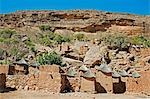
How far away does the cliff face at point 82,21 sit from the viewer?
45.0 meters

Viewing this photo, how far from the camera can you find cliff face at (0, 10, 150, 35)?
148ft

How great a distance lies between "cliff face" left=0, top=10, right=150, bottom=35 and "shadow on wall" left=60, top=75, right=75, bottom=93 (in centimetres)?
2550

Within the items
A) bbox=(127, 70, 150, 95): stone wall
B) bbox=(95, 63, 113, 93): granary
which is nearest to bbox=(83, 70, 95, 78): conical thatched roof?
bbox=(95, 63, 113, 93): granary

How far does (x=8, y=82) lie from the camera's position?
18766 mm

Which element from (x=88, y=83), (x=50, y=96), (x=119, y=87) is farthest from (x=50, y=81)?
(x=119, y=87)

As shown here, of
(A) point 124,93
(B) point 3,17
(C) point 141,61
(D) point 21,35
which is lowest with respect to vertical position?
(A) point 124,93

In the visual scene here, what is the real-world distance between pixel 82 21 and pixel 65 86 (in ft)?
91.0

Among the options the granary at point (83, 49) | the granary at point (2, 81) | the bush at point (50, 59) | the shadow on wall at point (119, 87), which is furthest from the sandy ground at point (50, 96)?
the granary at point (83, 49)

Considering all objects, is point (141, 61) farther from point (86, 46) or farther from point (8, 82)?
point (8, 82)

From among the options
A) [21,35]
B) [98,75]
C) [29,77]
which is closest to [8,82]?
[29,77]

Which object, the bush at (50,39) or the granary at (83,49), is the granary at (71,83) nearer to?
the granary at (83,49)

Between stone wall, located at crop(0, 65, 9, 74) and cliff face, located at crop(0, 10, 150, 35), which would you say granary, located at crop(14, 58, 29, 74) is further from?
cliff face, located at crop(0, 10, 150, 35)

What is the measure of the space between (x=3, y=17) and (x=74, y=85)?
97.8 ft

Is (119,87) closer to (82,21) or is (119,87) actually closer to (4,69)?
(4,69)
